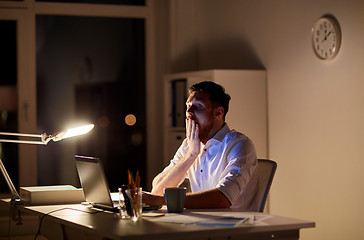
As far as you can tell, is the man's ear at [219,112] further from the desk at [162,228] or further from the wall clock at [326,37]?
the wall clock at [326,37]

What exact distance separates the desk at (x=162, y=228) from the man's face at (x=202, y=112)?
0.64 metres

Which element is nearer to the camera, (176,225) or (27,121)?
(176,225)

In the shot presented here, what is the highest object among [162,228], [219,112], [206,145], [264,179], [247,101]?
[247,101]

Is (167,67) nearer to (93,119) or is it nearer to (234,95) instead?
(93,119)

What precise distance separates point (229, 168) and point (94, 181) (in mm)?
632

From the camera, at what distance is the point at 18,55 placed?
554 cm

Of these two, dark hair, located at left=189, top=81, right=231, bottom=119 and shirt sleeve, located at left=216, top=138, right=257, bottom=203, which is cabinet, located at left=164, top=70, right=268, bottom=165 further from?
shirt sleeve, located at left=216, top=138, right=257, bottom=203

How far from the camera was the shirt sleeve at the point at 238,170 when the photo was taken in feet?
8.85

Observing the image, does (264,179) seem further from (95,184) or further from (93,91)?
(93,91)

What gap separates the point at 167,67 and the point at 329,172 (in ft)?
7.70

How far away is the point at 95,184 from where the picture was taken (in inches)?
105

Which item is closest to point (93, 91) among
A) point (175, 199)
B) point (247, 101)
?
point (247, 101)

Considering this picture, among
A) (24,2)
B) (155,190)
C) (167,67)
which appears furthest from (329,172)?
(24,2)

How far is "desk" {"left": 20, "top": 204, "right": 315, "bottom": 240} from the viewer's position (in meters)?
2.08
